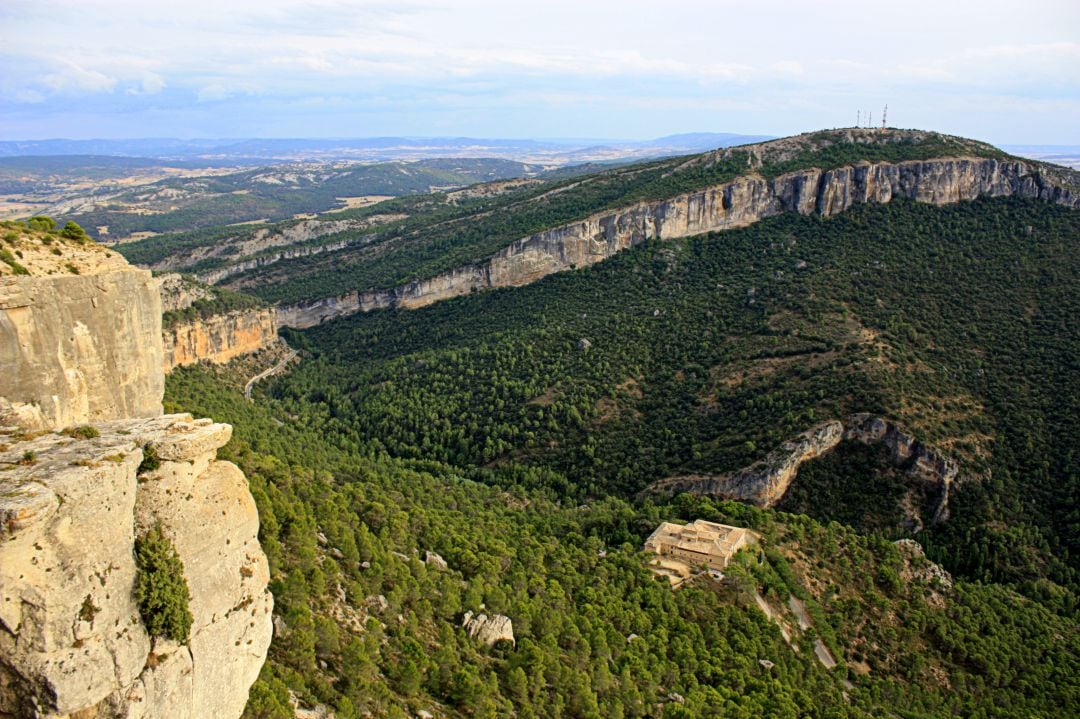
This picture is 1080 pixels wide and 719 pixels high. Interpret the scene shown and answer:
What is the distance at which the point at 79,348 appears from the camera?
25.1 m

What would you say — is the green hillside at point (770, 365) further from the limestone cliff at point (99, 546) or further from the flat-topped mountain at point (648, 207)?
the limestone cliff at point (99, 546)

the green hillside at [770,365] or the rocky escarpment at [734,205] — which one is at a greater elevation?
the rocky escarpment at [734,205]

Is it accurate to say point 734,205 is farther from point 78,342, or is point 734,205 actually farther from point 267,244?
point 267,244

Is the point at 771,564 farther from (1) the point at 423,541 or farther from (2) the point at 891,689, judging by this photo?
(1) the point at 423,541

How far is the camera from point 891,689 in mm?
42688

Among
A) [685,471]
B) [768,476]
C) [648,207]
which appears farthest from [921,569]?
[648,207]

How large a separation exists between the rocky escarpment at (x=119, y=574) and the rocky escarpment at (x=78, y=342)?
514 cm

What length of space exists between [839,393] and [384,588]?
4604 centimetres

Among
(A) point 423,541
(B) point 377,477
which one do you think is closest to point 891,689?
(A) point 423,541

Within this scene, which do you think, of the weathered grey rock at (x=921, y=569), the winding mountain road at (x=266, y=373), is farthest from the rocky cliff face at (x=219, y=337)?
the weathered grey rock at (x=921, y=569)

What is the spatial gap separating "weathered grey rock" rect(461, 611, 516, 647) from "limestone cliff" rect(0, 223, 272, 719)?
13811 millimetres

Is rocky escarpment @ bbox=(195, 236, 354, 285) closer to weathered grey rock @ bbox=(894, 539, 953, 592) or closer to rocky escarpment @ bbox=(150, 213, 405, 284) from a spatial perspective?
rocky escarpment @ bbox=(150, 213, 405, 284)

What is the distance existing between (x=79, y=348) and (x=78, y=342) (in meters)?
0.21

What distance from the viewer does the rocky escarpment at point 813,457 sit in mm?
60344
